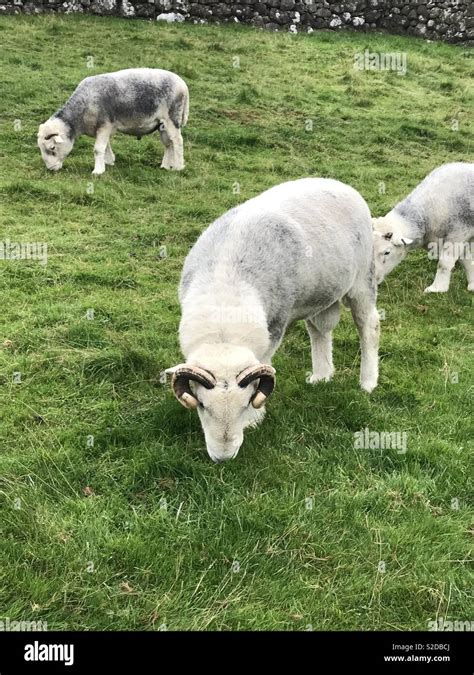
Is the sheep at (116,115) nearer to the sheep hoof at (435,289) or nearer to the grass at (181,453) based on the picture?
the grass at (181,453)

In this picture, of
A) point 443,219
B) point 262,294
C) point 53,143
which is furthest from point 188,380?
point 53,143

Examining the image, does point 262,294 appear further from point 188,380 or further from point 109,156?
point 109,156

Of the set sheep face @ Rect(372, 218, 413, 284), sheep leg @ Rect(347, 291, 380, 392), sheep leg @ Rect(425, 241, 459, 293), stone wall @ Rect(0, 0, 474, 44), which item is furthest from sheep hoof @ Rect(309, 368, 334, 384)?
stone wall @ Rect(0, 0, 474, 44)

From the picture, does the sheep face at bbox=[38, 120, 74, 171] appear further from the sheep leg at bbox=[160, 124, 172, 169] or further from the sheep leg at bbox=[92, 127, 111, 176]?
the sheep leg at bbox=[160, 124, 172, 169]

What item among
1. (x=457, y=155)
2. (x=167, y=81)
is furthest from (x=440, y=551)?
(x=457, y=155)

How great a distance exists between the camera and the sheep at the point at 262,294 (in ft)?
13.2

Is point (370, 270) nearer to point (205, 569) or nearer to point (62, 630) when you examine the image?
point (205, 569)

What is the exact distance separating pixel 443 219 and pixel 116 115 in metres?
5.85

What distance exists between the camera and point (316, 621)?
3400mm

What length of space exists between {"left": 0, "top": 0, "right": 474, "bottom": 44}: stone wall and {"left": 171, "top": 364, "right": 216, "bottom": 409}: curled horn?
687 inches

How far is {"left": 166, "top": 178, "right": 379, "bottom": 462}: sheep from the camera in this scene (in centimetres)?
404

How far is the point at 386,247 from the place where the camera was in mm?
7812

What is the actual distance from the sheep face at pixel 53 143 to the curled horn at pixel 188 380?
25.7 ft

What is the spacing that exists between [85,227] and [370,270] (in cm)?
443
